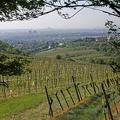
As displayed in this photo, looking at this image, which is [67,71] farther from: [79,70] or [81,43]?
[81,43]

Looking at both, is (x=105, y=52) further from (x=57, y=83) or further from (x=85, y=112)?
(x=85, y=112)

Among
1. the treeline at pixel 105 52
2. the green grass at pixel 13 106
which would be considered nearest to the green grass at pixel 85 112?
the treeline at pixel 105 52

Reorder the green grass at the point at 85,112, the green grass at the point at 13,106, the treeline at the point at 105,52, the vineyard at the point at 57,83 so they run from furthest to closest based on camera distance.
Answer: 1. the vineyard at the point at 57,83
2. the green grass at the point at 13,106
3. the green grass at the point at 85,112
4. the treeline at the point at 105,52

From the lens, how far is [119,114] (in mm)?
14094

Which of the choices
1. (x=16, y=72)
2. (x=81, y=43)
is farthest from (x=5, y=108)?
(x=81, y=43)

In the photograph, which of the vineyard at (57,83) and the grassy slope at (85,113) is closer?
the grassy slope at (85,113)

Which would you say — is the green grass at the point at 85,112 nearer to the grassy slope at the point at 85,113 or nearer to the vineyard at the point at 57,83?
the grassy slope at the point at 85,113

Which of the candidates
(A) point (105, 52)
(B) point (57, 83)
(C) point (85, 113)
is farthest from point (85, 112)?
(A) point (105, 52)

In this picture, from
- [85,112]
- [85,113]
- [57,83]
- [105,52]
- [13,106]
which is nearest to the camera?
[85,113]

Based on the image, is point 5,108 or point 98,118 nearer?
point 98,118

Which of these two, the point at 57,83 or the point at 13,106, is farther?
the point at 57,83

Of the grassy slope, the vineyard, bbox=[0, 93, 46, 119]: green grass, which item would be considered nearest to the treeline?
the grassy slope

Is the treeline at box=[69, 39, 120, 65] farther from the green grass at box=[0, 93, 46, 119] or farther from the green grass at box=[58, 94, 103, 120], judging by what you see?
the green grass at box=[0, 93, 46, 119]

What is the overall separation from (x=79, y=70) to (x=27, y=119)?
28.6m
